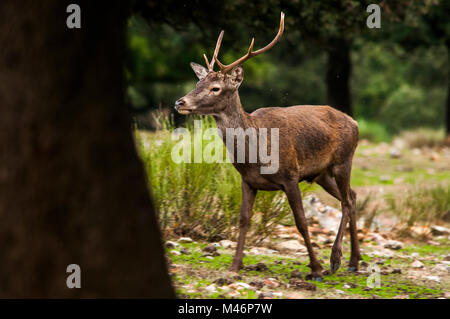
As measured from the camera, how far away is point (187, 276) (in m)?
6.07

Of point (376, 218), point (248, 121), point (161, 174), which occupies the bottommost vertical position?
point (376, 218)

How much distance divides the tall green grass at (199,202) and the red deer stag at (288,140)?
958 millimetres

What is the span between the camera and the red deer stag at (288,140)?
6383 mm

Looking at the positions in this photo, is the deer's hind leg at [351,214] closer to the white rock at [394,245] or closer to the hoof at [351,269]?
the hoof at [351,269]

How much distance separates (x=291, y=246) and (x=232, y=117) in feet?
7.75

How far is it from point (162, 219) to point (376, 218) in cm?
417

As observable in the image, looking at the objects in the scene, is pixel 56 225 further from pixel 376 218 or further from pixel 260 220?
pixel 376 218

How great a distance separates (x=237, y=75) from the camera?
6496mm

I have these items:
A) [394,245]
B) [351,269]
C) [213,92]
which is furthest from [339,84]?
[213,92]

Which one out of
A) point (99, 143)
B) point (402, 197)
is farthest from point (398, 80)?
point (99, 143)

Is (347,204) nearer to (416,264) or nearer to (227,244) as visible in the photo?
(416,264)

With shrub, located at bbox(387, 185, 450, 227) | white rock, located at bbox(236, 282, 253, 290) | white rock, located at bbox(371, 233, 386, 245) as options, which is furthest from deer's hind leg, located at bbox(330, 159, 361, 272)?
shrub, located at bbox(387, 185, 450, 227)

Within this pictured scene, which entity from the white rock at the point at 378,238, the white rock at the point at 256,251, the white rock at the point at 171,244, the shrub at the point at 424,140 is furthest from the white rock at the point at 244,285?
the shrub at the point at 424,140

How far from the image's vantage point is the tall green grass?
7938 millimetres
